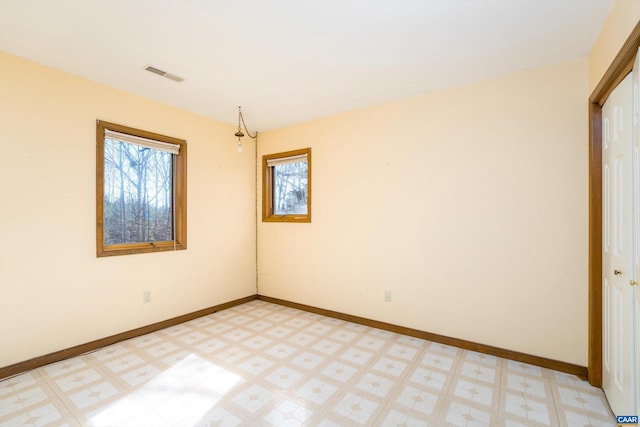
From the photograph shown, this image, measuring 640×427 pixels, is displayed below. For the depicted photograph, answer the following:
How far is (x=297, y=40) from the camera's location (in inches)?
86.7

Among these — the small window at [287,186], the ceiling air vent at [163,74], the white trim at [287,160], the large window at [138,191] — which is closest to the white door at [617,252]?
the small window at [287,186]

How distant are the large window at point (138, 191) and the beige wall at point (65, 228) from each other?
0.08 metres

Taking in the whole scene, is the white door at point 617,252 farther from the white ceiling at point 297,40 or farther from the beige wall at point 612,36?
the white ceiling at point 297,40

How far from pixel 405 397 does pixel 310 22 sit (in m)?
2.65

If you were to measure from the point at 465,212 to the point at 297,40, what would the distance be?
2121 millimetres

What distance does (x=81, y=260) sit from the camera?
9.11ft

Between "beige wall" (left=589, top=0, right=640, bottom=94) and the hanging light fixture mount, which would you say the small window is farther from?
"beige wall" (left=589, top=0, right=640, bottom=94)

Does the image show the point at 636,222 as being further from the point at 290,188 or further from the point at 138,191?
the point at 138,191

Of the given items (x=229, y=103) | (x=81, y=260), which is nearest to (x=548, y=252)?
(x=229, y=103)

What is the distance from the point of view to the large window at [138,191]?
9.72ft

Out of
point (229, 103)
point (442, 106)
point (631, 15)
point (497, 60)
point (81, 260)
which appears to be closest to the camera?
point (631, 15)

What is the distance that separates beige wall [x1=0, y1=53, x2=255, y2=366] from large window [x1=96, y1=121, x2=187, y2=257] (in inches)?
3.0

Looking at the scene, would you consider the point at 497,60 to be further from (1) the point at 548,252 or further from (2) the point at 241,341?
(2) the point at 241,341

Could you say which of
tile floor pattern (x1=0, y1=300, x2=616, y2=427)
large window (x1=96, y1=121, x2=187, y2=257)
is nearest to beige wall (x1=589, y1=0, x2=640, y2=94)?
tile floor pattern (x1=0, y1=300, x2=616, y2=427)
